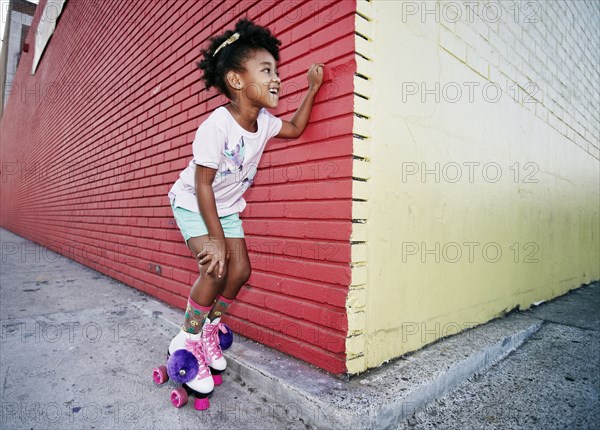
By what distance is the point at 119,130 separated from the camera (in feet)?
15.6

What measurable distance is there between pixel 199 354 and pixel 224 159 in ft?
3.46

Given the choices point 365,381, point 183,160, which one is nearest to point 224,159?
point 365,381

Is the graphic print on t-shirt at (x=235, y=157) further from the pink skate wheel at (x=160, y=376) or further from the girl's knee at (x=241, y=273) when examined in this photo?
the pink skate wheel at (x=160, y=376)

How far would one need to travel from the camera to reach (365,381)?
1794 mm

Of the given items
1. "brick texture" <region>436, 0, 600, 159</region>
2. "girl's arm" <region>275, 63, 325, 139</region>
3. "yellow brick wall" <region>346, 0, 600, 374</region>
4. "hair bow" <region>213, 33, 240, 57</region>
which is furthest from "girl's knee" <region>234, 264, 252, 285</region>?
"brick texture" <region>436, 0, 600, 159</region>

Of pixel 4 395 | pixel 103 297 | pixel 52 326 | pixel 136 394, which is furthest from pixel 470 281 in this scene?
pixel 103 297

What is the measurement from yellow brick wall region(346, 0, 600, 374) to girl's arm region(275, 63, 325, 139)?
236 millimetres

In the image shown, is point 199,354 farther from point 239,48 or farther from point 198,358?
point 239,48

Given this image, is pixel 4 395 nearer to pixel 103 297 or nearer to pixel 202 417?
pixel 202 417

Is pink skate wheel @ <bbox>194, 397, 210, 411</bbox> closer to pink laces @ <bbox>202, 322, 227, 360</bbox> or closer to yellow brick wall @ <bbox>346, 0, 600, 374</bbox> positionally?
pink laces @ <bbox>202, 322, 227, 360</bbox>

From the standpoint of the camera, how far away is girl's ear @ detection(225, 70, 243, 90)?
1.95m

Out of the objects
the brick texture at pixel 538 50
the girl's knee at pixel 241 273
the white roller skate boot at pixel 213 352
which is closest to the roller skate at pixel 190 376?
the white roller skate boot at pixel 213 352

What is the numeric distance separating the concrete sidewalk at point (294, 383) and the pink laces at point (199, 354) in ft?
0.61

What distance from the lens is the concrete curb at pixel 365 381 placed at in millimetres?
1572
